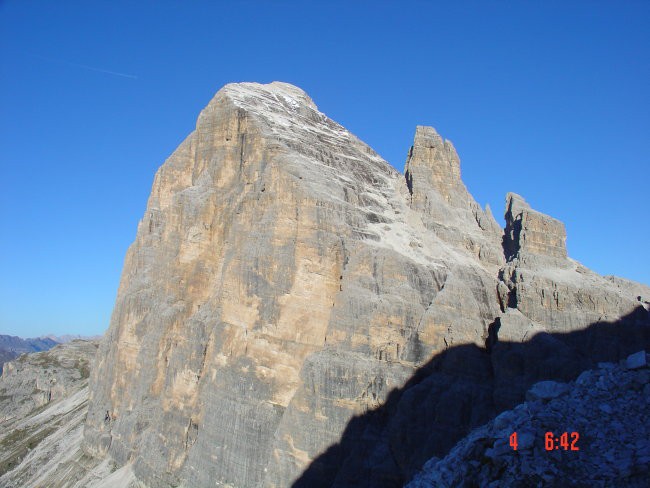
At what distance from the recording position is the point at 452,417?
107 feet

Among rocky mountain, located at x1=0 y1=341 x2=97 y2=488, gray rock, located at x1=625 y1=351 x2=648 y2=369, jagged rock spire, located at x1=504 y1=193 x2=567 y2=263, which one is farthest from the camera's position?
rocky mountain, located at x1=0 y1=341 x2=97 y2=488

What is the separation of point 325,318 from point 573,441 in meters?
26.0

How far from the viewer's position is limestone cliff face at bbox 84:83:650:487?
124 ft

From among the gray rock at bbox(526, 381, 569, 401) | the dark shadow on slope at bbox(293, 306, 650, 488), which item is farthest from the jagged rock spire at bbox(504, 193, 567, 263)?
the gray rock at bbox(526, 381, 569, 401)

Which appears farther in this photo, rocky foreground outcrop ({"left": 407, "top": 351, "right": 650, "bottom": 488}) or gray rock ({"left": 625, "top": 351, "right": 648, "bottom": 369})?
gray rock ({"left": 625, "top": 351, "right": 648, "bottom": 369})

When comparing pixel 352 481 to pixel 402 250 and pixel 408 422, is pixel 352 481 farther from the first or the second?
pixel 402 250

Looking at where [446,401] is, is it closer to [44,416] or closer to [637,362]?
[637,362]

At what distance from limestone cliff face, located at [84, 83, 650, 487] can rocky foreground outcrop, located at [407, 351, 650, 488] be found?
17.5 metres

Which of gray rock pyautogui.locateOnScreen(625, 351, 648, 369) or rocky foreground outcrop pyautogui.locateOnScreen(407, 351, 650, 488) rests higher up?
gray rock pyautogui.locateOnScreen(625, 351, 648, 369)

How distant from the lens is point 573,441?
15.6 m

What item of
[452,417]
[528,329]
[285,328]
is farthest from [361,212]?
[452,417]

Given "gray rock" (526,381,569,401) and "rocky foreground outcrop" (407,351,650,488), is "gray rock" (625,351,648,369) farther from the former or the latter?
"gray rock" (526,381,569,401)

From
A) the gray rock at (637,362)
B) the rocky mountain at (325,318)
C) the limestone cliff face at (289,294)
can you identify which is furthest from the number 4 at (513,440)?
the limestone cliff face at (289,294)
